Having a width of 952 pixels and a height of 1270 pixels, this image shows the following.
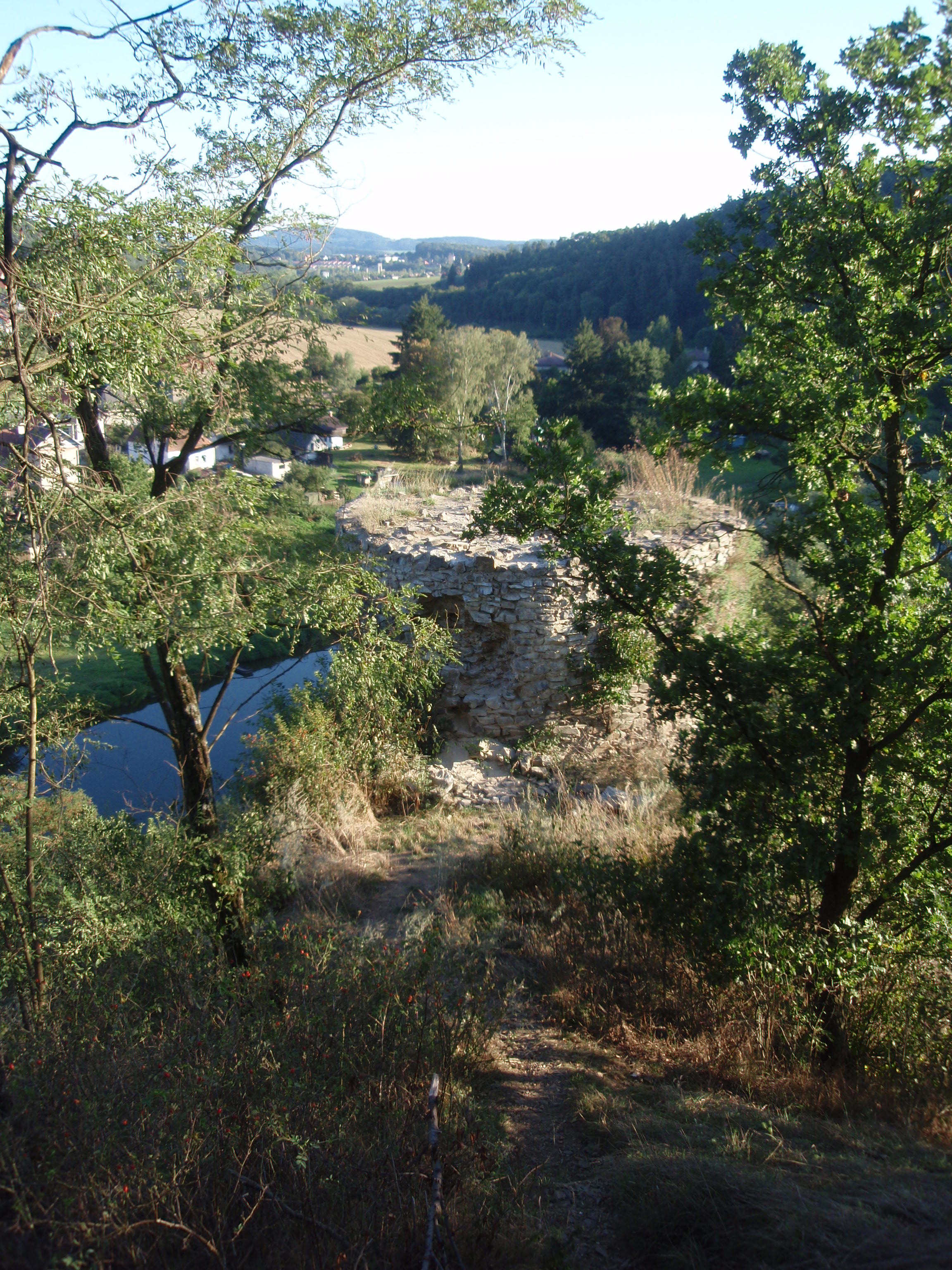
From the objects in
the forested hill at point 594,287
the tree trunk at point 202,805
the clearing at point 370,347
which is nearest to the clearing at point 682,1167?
the tree trunk at point 202,805

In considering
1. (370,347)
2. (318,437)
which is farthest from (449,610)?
(370,347)

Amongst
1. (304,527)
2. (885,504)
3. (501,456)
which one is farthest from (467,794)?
(501,456)

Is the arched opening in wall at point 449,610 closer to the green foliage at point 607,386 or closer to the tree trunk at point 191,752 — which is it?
the tree trunk at point 191,752

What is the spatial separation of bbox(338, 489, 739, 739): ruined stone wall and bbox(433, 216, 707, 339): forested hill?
3731 cm

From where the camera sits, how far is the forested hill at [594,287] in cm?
4328

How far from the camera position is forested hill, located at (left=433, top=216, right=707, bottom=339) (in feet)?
142

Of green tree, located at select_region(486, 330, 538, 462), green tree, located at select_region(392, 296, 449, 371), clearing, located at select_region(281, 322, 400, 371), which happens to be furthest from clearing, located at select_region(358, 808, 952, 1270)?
clearing, located at select_region(281, 322, 400, 371)

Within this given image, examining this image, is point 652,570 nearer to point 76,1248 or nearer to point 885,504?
A: point 885,504

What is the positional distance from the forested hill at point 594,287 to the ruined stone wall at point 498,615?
1469 inches

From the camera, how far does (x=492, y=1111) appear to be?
3396mm

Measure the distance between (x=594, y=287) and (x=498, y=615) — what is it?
141ft

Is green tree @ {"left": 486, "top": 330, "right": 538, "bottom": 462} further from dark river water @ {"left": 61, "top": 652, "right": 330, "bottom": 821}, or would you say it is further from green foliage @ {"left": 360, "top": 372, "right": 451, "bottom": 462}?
green foliage @ {"left": 360, "top": 372, "right": 451, "bottom": 462}

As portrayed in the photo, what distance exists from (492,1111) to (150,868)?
2919 mm

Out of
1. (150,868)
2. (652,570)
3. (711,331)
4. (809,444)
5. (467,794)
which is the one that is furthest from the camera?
(711,331)
